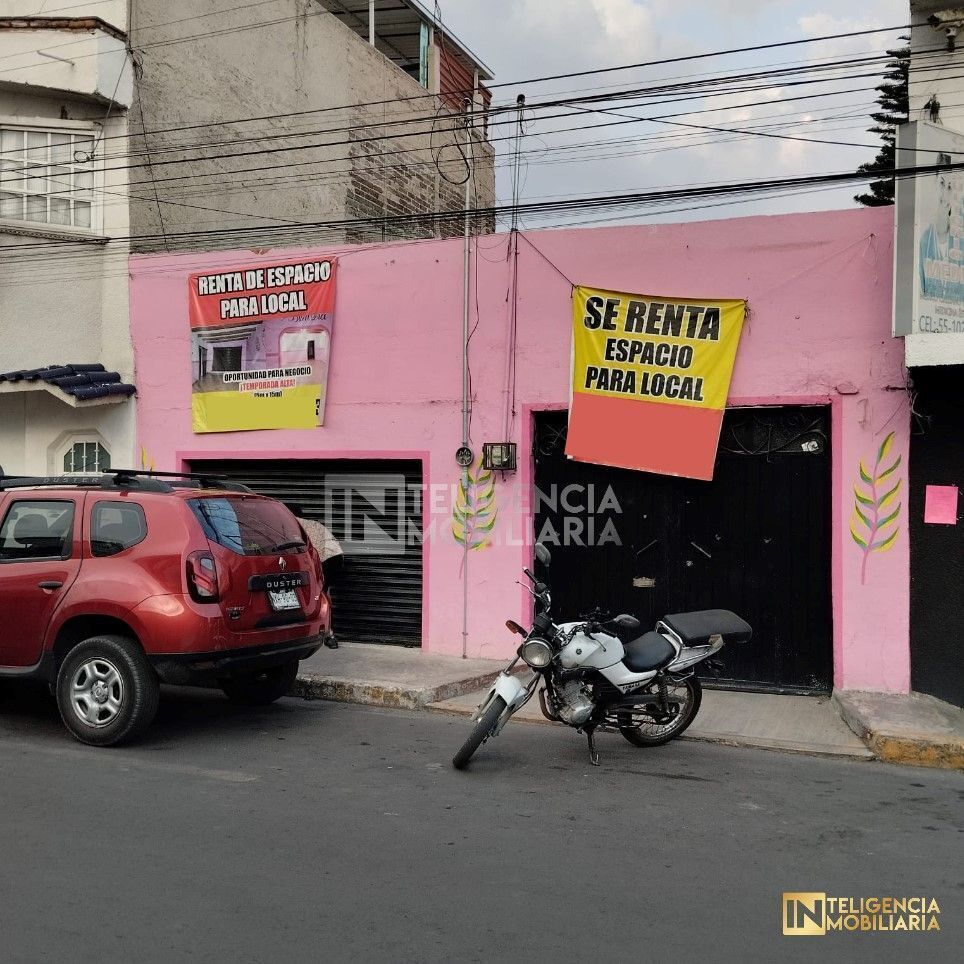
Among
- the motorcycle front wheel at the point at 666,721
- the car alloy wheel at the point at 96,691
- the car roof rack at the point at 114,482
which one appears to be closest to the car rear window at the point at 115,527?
the car roof rack at the point at 114,482

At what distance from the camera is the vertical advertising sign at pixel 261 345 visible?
11039 mm

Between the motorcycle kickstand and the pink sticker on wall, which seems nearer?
the motorcycle kickstand

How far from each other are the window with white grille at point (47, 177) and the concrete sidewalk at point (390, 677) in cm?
674

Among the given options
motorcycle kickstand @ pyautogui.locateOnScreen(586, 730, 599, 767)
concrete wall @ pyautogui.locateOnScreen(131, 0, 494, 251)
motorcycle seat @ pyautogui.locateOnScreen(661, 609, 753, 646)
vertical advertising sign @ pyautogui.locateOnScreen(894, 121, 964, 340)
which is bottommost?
motorcycle kickstand @ pyautogui.locateOnScreen(586, 730, 599, 767)

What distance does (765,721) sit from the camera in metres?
8.01

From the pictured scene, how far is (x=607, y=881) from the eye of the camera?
451cm

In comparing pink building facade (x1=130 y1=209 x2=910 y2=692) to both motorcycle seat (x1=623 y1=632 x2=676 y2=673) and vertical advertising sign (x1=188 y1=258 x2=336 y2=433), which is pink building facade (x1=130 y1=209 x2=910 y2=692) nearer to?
vertical advertising sign (x1=188 y1=258 x2=336 y2=433)

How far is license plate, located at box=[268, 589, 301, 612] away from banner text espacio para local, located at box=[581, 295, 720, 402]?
3.77 m

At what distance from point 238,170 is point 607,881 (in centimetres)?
1335

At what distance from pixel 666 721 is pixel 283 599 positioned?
290 cm

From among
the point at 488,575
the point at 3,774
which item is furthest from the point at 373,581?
the point at 3,774

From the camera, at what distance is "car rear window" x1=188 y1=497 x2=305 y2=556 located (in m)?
7.09

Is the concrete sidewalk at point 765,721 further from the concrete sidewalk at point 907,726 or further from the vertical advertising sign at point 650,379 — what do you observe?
the vertical advertising sign at point 650,379

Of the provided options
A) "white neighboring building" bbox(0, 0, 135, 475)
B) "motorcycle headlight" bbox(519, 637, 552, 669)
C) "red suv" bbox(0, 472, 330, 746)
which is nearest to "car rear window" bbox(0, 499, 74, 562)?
"red suv" bbox(0, 472, 330, 746)
